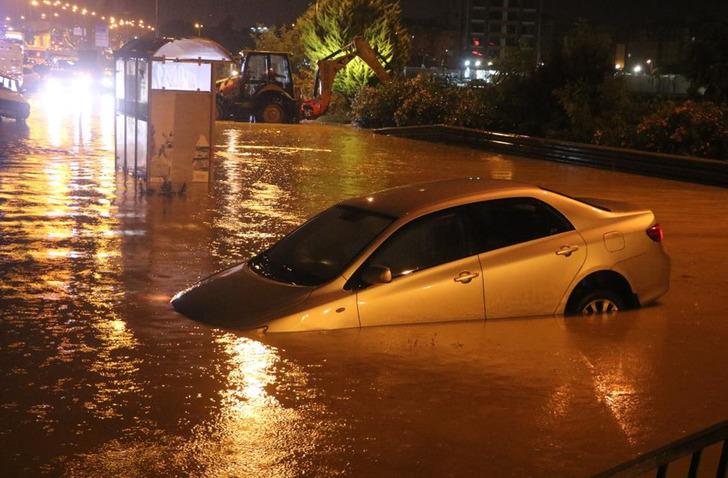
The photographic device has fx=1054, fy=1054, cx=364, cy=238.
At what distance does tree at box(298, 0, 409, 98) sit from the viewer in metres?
48.9

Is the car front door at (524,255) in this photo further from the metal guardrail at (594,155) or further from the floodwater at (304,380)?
the metal guardrail at (594,155)

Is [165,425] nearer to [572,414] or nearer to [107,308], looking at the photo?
[572,414]

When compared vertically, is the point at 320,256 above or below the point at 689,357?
above

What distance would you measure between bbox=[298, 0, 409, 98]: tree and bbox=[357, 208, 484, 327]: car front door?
40.1 metres

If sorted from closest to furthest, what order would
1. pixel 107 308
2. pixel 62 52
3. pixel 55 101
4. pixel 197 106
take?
pixel 107 308
pixel 197 106
pixel 55 101
pixel 62 52

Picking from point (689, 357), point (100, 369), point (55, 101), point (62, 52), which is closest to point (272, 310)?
point (100, 369)

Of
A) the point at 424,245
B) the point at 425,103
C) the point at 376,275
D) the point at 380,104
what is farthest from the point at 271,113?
the point at 376,275

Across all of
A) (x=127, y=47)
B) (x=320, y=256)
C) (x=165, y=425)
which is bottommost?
(x=165, y=425)

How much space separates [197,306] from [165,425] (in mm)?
2772

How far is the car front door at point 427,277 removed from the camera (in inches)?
336

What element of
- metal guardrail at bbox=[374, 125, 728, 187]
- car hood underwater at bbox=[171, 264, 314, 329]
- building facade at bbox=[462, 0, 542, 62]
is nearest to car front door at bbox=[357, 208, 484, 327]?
car hood underwater at bbox=[171, 264, 314, 329]

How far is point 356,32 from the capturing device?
4991 cm

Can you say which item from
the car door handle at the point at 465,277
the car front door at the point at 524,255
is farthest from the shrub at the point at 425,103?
the car door handle at the point at 465,277

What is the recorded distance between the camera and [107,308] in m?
9.82
